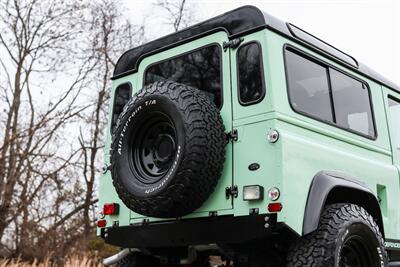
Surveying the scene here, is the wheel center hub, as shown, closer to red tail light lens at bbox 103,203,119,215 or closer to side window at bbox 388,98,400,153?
red tail light lens at bbox 103,203,119,215

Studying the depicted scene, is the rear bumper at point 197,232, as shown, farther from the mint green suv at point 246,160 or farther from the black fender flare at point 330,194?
the black fender flare at point 330,194

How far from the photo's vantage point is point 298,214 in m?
4.23

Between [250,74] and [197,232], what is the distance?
4.54 feet

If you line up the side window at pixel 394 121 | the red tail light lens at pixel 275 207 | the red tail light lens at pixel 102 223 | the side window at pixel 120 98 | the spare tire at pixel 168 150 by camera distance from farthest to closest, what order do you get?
the side window at pixel 394 121
the side window at pixel 120 98
the red tail light lens at pixel 102 223
the spare tire at pixel 168 150
the red tail light lens at pixel 275 207

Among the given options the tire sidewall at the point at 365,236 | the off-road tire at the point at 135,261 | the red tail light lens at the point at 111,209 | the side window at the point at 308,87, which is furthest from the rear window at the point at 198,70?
the off-road tire at the point at 135,261

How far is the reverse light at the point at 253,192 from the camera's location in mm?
4243

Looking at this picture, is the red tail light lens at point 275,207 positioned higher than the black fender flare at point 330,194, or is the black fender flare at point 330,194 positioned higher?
the black fender flare at point 330,194

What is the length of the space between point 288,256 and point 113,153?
178 centimetres

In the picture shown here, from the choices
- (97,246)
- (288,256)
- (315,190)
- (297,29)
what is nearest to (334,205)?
(315,190)

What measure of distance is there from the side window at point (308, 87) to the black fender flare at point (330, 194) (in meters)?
0.58

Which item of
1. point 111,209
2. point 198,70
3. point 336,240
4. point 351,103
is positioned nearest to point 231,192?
point 336,240

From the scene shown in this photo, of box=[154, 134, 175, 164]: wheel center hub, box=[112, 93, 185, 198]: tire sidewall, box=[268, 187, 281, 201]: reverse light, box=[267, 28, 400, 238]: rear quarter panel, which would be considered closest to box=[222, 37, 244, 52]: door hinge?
box=[267, 28, 400, 238]: rear quarter panel

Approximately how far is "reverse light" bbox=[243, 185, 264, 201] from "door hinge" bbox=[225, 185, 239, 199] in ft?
0.31

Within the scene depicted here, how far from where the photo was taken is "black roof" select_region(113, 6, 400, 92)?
4695 mm
